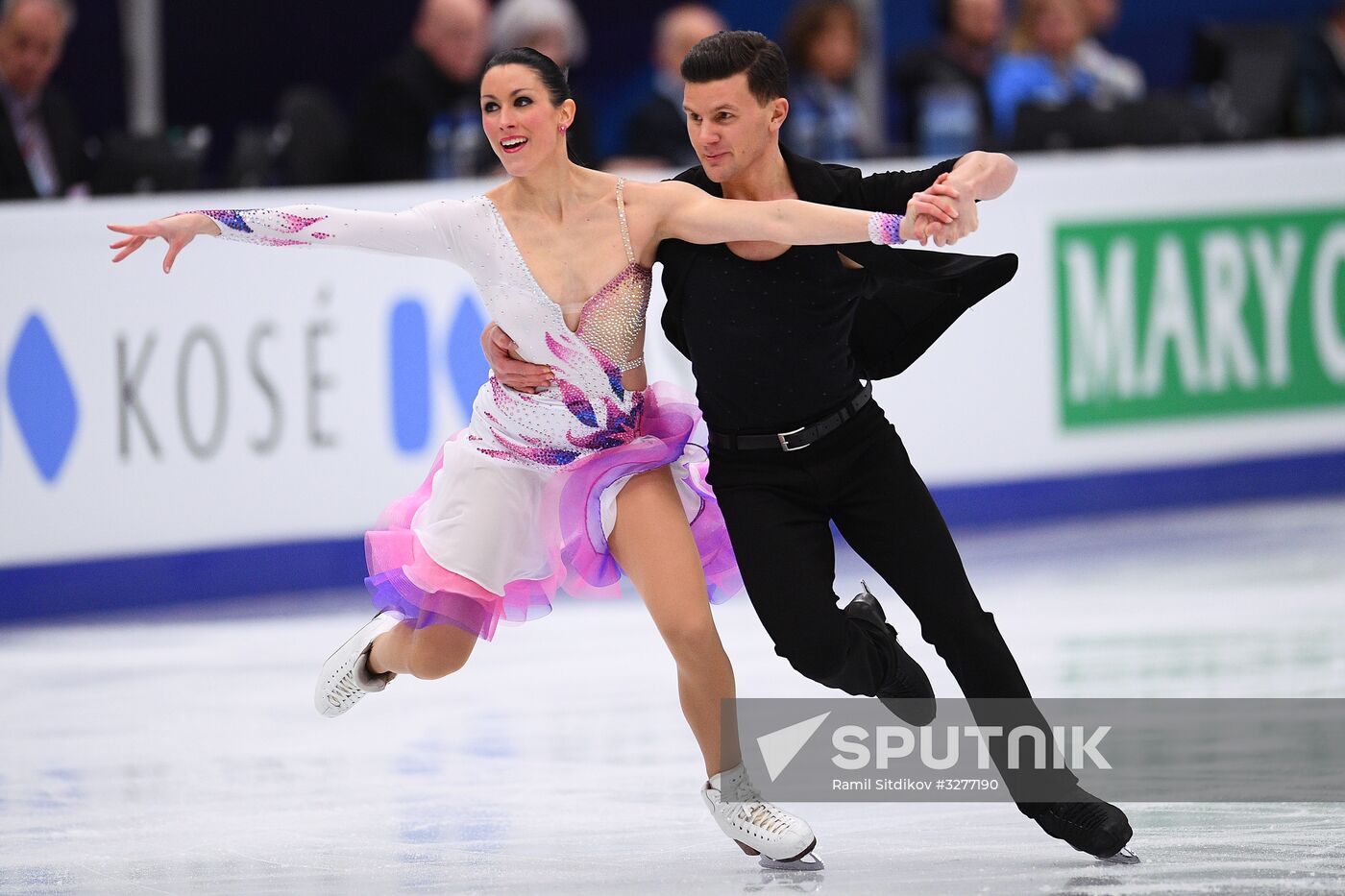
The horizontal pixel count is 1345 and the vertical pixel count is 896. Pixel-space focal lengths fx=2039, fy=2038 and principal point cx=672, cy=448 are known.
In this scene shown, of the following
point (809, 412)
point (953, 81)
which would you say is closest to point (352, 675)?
point (809, 412)

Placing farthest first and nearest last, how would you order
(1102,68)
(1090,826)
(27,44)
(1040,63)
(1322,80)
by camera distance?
(1322,80)
(1102,68)
(1040,63)
(27,44)
(1090,826)

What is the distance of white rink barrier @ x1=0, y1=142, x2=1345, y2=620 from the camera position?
6375mm

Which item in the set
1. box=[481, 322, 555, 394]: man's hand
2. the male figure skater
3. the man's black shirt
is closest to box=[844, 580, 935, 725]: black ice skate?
the male figure skater

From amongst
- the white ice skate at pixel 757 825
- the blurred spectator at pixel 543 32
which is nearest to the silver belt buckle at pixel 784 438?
the white ice skate at pixel 757 825

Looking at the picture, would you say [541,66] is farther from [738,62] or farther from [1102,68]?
[1102,68]

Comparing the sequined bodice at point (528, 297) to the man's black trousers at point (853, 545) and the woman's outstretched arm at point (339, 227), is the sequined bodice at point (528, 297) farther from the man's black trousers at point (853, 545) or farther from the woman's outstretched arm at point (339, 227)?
the man's black trousers at point (853, 545)

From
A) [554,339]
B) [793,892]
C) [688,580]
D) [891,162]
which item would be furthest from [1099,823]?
[891,162]

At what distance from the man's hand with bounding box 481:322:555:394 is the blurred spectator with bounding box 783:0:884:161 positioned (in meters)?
4.31

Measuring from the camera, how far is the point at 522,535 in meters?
3.92

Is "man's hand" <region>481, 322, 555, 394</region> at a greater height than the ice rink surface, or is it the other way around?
"man's hand" <region>481, 322, 555, 394</region>

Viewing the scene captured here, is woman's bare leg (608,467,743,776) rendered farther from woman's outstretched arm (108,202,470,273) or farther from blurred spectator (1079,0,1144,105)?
blurred spectator (1079,0,1144,105)

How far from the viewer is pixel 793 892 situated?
3430mm

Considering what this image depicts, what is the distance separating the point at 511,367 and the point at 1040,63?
17.9ft

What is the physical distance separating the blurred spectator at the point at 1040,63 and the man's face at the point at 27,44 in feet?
12.6
